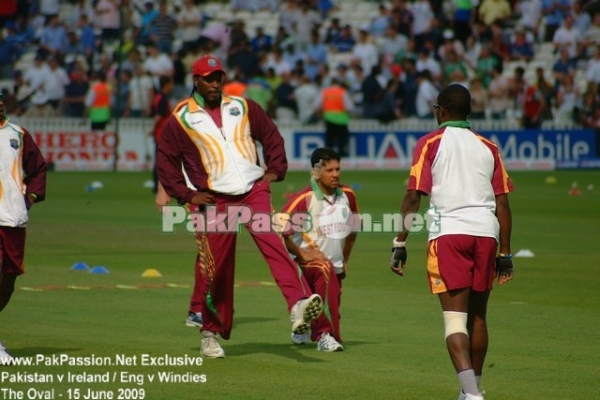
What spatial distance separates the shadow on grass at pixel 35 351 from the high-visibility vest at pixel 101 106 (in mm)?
24176

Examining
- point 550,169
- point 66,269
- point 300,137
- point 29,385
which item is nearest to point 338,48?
point 300,137

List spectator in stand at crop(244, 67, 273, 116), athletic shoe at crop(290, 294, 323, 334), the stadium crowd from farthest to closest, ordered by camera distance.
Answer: the stadium crowd → spectator in stand at crop(244, 67, 273, 116) → athletic shoe at crop(290, 294, 323, 334)

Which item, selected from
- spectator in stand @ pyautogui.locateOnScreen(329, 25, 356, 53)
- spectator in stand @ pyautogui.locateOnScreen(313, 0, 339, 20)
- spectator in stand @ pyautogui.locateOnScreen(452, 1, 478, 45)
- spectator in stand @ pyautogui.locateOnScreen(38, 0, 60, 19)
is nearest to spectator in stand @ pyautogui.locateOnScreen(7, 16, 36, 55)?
spectator in stand @ pyautogui.locateOnScreen(38, 0, 60, 19)

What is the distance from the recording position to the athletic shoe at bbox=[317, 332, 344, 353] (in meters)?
11.0

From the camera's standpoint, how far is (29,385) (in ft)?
30.6

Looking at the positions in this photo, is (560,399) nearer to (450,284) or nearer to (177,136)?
(450,284)

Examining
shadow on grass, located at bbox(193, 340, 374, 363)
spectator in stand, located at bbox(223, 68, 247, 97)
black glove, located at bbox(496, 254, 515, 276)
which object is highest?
spectator in stand, located at bbox(223, 68, 247, 97)

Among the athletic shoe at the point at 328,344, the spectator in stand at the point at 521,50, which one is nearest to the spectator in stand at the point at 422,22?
the spectator in stand at the point at 521,50

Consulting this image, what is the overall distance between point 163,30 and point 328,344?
2795 cm

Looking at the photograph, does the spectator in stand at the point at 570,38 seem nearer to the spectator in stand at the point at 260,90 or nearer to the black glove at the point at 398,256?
the spectator in stand at the point at 260,90

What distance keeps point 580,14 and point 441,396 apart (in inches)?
1163

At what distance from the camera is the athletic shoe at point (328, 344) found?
432 inches

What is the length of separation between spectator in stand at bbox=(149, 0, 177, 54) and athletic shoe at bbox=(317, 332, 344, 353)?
90.3 feet

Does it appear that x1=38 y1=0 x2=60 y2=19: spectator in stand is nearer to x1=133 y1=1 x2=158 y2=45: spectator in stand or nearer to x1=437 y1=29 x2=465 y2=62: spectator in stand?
x1=133 y1=1 x2=158 y2=45: spectator in stand
